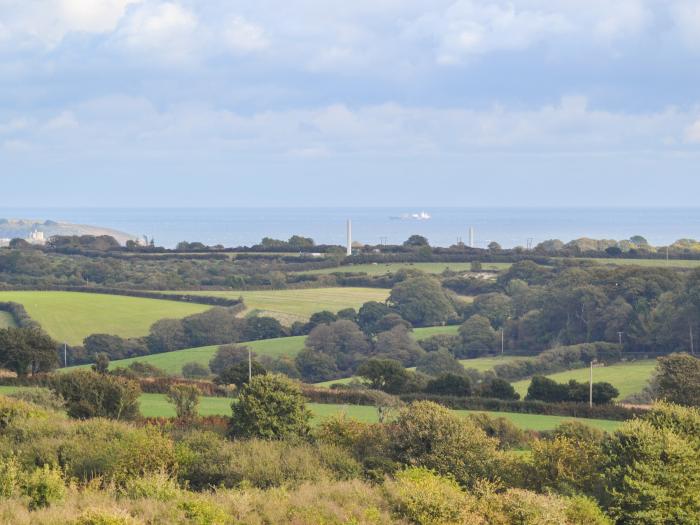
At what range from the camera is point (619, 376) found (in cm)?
4831

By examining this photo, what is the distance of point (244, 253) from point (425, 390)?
71.0m

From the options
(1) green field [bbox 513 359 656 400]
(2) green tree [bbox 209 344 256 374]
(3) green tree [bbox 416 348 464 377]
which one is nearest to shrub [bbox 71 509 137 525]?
(1) green field [bbox 513 359 656 400]

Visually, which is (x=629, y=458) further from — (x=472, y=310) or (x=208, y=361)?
(x=472, y=310)

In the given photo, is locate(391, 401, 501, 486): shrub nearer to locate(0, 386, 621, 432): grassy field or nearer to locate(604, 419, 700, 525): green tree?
locate(604, 419, 700, 525): green tree

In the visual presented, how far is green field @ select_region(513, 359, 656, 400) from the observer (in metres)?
44.4

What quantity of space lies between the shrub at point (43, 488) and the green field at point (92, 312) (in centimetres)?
4653

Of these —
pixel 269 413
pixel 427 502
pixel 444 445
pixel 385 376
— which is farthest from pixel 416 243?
pixel 427 502

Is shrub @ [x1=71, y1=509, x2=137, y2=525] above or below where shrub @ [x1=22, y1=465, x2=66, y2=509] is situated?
above

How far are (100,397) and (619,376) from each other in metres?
29.0

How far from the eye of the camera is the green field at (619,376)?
44375 mm

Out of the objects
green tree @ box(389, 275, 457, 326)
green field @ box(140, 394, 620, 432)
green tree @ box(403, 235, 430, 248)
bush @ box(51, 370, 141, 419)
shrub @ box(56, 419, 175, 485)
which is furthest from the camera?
green tree @ box(403, 235, 430, 248)

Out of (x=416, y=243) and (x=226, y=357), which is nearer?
(x=226, y=357)

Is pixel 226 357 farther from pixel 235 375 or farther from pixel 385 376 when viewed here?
pixel 235 375

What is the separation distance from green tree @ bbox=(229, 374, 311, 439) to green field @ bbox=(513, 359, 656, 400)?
861 inches
